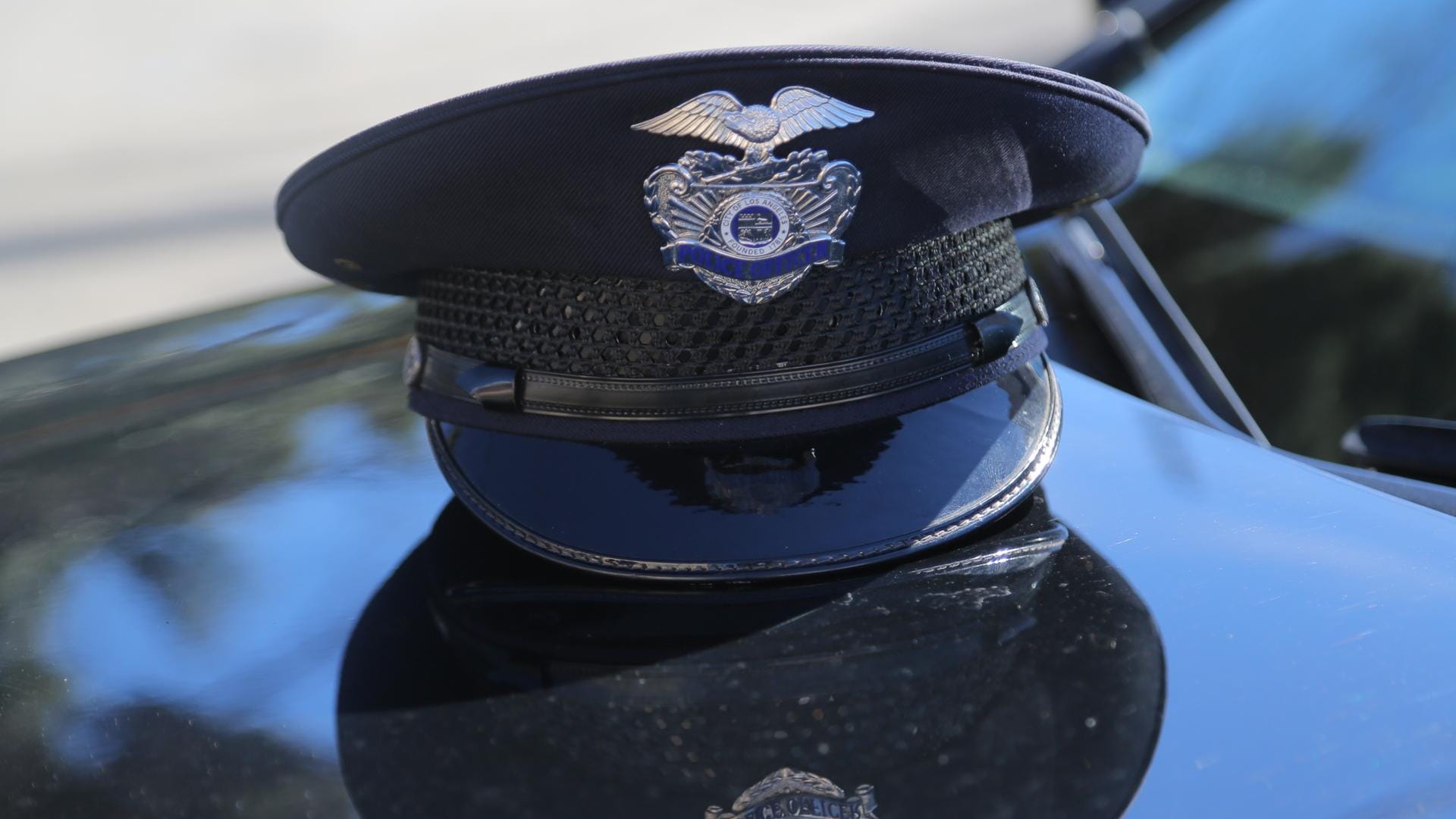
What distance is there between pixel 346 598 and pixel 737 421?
0.28m

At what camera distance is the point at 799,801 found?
53cm

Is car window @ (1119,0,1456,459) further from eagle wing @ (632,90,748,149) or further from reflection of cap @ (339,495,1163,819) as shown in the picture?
eagle wing @ (632,90,748,149)

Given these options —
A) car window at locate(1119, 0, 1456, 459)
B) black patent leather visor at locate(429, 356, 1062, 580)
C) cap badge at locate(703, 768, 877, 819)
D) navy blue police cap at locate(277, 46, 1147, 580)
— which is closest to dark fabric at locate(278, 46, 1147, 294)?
navy blue police cap at locate(277, 46, 1147, 580)

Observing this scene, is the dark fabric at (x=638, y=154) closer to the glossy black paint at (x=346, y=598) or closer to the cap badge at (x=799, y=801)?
the glossy black paint at (x=346, y=598)

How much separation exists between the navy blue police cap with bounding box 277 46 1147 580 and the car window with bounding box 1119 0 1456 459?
48cm

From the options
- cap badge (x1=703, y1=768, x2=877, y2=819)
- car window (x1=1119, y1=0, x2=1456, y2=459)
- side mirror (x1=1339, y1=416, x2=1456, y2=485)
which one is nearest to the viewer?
cap badge (x1=703, y1=768, x2=877, y2=819)

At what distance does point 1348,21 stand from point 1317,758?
1.20 metres

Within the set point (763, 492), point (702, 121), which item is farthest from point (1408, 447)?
point (702, 121)

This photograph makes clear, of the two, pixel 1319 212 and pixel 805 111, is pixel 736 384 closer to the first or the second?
pixel 805 111

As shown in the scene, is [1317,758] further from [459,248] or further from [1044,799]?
[459,248]

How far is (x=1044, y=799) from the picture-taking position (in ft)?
1.71

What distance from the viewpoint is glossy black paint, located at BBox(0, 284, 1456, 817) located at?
21.8 inches

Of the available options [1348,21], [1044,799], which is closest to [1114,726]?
[1044,799]

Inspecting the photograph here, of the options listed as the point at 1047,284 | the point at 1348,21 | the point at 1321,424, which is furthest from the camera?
the point at 1348,21
